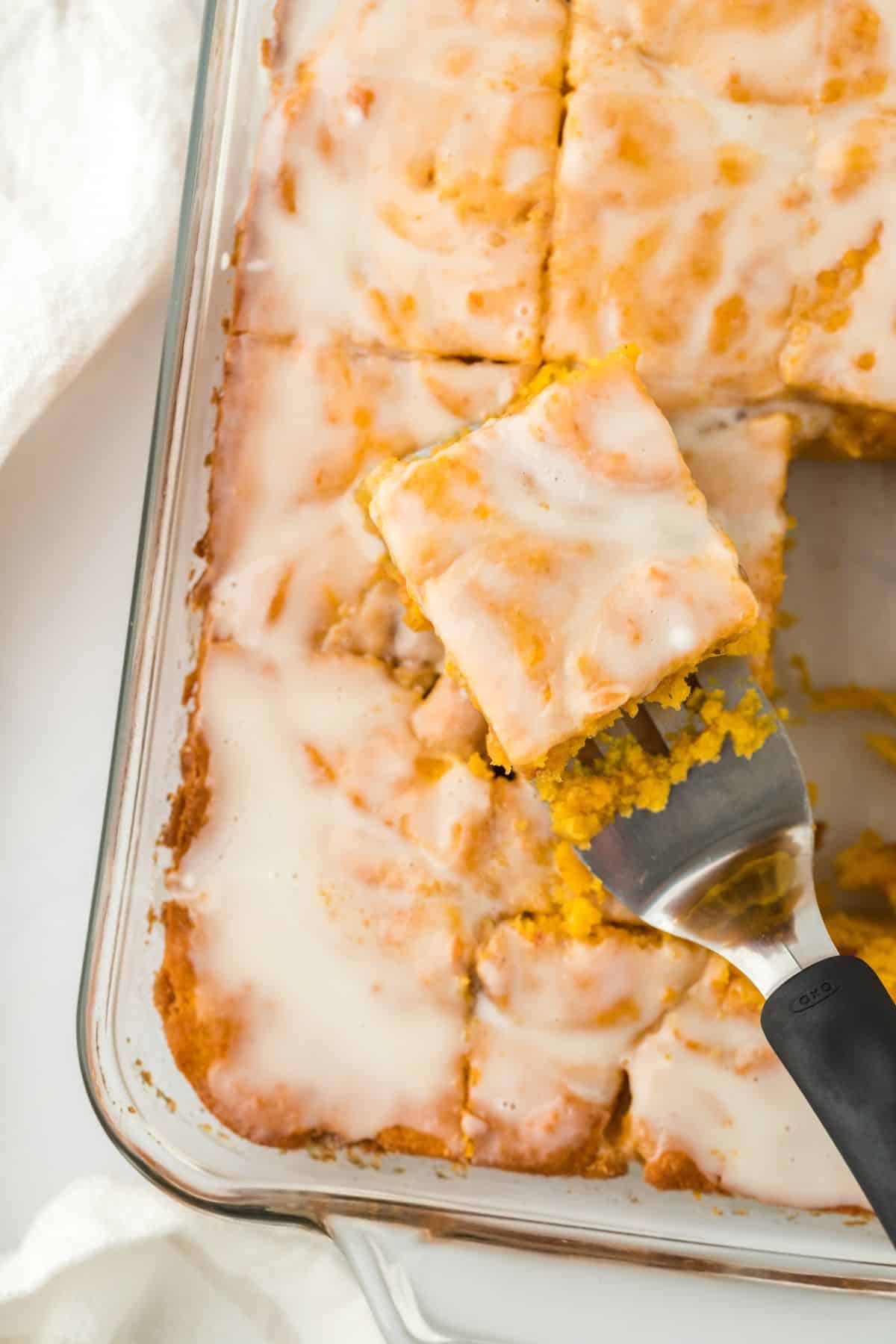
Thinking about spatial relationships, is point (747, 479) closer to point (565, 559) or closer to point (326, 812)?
point (565, 559)

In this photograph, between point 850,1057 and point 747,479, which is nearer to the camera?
point 850,1057

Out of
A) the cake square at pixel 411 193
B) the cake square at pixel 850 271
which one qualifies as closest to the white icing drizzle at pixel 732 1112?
the cake square at pixel 850 271

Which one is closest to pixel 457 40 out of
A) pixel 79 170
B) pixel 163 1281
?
pixel 79 170

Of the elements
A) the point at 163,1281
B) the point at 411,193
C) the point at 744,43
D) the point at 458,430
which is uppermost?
the point at 744,43

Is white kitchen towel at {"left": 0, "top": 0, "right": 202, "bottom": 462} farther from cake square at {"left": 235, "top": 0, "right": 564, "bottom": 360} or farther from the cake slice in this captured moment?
the cake slice

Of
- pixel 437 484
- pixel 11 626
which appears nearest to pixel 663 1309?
pixel 437 484
